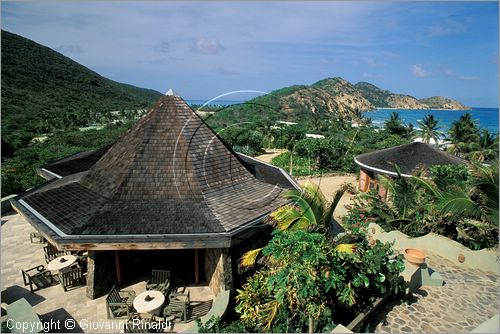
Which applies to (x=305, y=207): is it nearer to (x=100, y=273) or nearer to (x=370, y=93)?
(x=100, y=273)

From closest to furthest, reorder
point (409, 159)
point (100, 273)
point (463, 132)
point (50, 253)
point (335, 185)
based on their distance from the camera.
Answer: point (100, 273)
point (50, 253)
point (409, 159)
point (335, 185)
point (463, 132)

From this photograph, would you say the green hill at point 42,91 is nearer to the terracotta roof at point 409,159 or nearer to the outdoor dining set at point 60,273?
the outdoor dining set at point 60,273

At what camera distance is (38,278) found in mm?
10867

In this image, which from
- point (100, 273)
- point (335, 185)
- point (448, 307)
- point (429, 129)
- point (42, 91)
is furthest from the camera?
point (42, 91)

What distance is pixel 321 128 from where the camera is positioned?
2697 inches

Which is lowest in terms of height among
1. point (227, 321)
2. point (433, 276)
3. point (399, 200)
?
point (227, 321)

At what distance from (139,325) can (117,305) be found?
3.11ft

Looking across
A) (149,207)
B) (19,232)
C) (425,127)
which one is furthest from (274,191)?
(425,127)

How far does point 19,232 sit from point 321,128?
61344 mm

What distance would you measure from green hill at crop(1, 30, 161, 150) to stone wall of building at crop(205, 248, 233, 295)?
43.1 m

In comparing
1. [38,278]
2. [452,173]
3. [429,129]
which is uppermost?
[429,129]

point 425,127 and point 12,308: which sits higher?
point 425,127

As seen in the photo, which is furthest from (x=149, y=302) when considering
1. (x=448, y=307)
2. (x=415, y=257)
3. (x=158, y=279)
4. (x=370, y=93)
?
(x=370, y=93)

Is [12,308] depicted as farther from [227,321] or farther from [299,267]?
[299,267]
